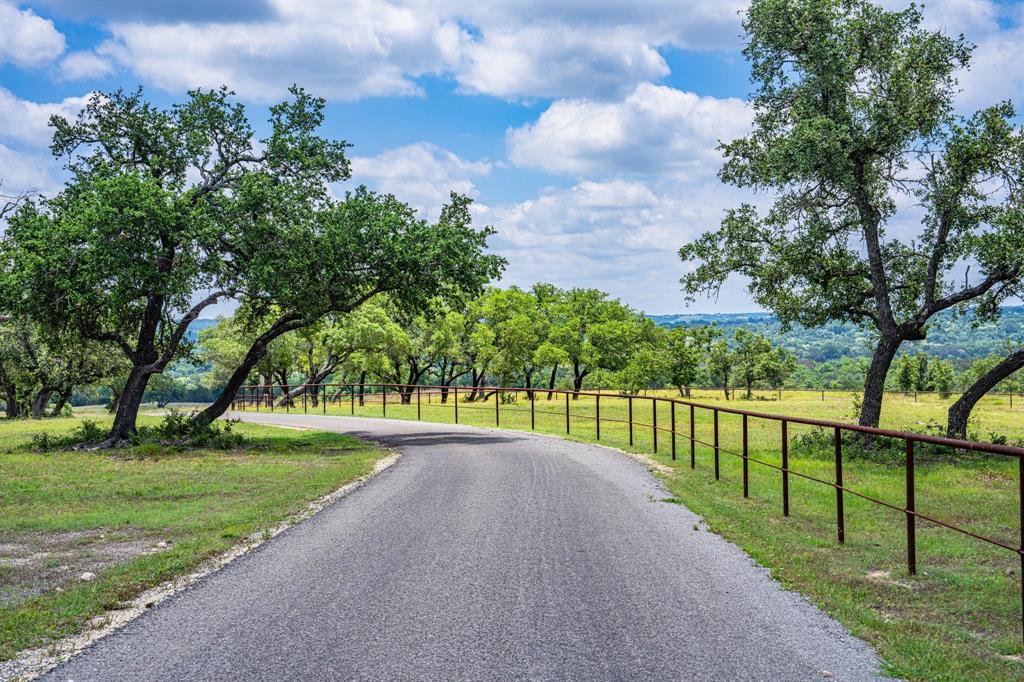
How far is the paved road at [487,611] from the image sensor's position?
4.77 meters

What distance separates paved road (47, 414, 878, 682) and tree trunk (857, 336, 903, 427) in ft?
41.5

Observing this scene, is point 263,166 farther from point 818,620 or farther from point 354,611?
point 818,620

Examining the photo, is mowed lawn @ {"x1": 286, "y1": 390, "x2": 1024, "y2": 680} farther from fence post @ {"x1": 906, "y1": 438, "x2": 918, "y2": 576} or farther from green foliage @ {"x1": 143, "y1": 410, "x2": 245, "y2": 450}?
green foliage @ {"x1": 143, "y1": 410, "x2": 245, "y2": 450}

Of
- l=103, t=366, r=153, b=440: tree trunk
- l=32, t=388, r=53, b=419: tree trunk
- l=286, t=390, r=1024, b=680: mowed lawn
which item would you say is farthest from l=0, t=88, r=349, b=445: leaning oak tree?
l=32, t=388, r=53, b=419: tree trunk

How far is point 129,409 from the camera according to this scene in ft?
70.7

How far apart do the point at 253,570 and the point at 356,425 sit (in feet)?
71.5

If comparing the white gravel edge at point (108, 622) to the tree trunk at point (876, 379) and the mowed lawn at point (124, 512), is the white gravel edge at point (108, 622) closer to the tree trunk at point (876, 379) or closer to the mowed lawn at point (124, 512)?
the mowed lawn at point (124, 512)

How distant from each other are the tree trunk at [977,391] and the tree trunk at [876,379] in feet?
5.86

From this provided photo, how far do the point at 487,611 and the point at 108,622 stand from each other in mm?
2741

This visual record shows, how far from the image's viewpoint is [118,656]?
16.5ft

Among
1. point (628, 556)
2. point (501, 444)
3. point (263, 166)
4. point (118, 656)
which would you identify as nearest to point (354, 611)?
point (118, 656)

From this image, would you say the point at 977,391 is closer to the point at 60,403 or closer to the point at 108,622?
the point at 108,622

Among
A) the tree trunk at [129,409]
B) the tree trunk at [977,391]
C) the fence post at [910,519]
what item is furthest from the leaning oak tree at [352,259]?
the fence post at [910,519]

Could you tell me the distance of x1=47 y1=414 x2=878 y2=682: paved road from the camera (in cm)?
477
